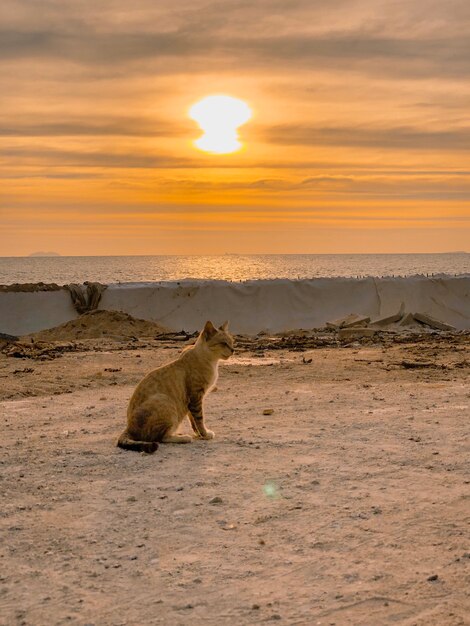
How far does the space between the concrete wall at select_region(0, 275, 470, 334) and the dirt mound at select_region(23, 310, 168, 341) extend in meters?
2.56

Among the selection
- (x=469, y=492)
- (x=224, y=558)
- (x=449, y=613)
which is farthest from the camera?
(x=469, y=492)

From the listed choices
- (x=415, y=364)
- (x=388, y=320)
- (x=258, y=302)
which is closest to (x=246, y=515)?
(x=415, y=364)

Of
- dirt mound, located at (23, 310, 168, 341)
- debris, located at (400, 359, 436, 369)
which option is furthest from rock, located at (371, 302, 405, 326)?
debris, located at (400, 359, 436, 369)

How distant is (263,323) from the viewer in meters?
26.6

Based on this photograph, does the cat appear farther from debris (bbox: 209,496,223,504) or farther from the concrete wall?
the concrete wall

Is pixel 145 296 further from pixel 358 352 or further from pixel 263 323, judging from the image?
pixel 358 352

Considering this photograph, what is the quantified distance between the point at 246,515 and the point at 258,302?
21.4 metres

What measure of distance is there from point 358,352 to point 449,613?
12742mm

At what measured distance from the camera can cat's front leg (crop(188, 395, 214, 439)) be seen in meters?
9.14

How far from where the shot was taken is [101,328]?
73.8ft

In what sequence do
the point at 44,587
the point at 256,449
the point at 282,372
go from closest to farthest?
1. the point at 44,587
2. the point at 256,449
3. the point at 282,372

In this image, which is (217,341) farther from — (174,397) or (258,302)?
(258,302)

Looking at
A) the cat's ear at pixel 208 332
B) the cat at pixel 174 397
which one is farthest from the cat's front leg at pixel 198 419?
the cat's ear at pixel 208 332

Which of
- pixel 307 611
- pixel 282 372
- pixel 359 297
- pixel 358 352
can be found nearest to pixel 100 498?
pixel 307 611
